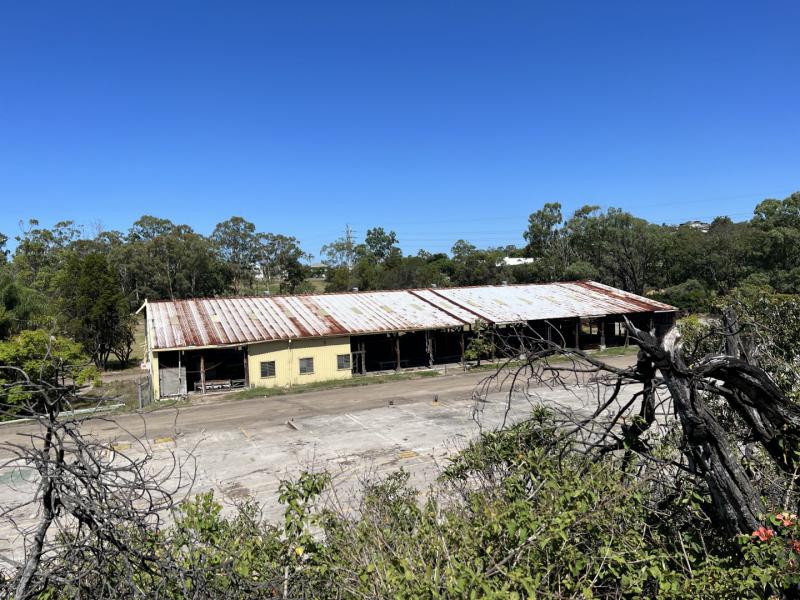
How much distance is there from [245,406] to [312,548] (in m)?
17.2

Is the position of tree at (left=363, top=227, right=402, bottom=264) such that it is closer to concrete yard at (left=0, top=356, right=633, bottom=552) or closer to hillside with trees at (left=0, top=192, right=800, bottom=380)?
hillside with trees at (left=0, top=192, right=800, bottom=380)

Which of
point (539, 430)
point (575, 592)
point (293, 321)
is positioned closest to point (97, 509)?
point (575, 592)

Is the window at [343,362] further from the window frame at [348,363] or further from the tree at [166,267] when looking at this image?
the tree at [166,267]

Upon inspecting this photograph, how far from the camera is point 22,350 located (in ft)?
65.7

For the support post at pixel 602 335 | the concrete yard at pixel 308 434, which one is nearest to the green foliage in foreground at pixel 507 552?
the concrete yard at pixel 308 434

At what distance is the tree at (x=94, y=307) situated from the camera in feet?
106

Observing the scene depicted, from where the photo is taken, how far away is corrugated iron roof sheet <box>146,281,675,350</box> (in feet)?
80.1

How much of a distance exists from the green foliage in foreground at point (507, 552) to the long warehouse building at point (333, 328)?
15.5m

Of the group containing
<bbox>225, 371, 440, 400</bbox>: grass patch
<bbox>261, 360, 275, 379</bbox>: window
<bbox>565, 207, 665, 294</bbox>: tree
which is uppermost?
<bbox>565, 207, 665, 294</bbox>: tree

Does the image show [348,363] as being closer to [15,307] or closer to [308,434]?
[308,434]

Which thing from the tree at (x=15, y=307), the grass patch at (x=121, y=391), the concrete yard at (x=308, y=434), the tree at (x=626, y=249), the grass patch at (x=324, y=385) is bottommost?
the concrete yard at (x=308, y=434)

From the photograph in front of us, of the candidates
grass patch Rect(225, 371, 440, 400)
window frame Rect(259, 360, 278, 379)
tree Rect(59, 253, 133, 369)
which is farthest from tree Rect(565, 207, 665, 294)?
tree Rect(59, 253, 133, 369)

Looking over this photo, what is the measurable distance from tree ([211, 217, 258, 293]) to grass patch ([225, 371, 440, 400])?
50897 millimetres

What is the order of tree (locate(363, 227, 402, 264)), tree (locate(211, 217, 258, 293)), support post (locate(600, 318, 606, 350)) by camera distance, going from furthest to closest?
tree (locate(363, 227, 402, 264)) → tree (locate(211, 217, 258, 293)) → support post (locate(600, 318, 606, 350))
